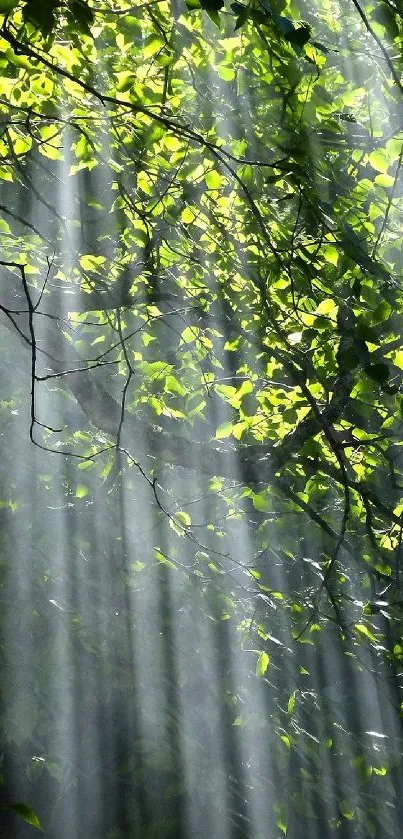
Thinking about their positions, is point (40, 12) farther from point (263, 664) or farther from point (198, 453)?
point (263, 664)

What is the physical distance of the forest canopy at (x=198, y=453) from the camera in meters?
2.64

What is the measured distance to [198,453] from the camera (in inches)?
109

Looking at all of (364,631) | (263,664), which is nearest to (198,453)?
(263,664)

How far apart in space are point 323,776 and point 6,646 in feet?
4.20

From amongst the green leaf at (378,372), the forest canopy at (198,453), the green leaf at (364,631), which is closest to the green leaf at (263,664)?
the forest canopy at (198,453)

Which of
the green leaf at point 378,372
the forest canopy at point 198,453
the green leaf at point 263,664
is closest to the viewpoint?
the green leaf at point 378,372

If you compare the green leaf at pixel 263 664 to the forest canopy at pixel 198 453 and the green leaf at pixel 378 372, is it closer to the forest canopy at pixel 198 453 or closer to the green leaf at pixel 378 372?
the forest canopy at pixel 198 453

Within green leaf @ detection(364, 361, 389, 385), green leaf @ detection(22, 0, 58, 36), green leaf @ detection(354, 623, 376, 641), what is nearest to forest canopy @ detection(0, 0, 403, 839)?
green leaf @ detection(354, 623, 376, 641)

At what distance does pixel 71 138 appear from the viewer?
9.32 ft

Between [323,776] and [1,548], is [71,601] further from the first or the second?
[323,776]

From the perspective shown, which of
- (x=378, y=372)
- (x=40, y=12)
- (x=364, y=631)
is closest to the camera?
(x=40, y=12)

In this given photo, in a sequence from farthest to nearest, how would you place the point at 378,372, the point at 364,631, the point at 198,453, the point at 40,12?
the point at 364,631 < the point at 198,453 < the point at 378,372 < the point at 40,12

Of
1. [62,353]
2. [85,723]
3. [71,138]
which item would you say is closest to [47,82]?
[71,138]

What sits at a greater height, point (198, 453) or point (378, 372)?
point (198, 453)
